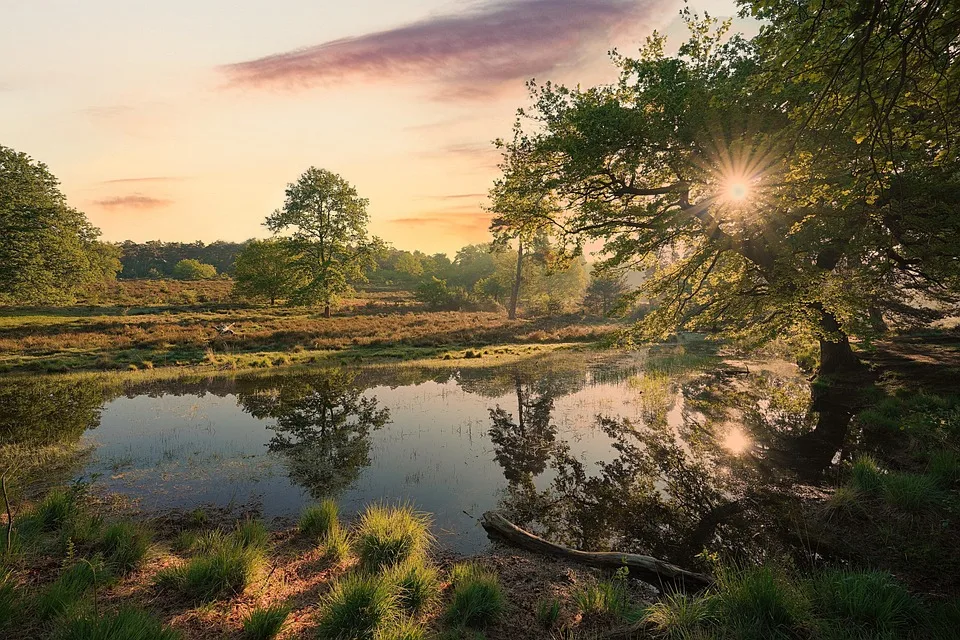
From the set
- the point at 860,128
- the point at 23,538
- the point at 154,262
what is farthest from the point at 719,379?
the point at 154,262

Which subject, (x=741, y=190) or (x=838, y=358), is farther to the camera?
(x=838, y=358)

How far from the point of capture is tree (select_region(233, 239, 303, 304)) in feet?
159

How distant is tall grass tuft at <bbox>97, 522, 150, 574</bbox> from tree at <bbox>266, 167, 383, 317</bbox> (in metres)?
38.2

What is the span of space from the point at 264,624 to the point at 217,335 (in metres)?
33.4

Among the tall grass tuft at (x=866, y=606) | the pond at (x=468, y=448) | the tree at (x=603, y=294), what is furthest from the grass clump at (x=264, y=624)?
the tree at (x=603, y=294)

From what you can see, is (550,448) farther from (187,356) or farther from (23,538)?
(187,356)

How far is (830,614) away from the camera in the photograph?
4379mm

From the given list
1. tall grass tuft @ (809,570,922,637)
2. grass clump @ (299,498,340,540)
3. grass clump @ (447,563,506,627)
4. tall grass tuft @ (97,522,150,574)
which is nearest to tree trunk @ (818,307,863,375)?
tall grass tuft @ (809,570,922,637)

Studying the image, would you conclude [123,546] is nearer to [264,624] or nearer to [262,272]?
[264,624]

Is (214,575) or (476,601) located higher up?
(214,575)

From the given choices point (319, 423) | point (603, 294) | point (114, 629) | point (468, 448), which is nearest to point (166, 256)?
point (603, 294)

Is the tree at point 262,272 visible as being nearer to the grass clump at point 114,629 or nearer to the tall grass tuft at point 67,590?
the tall grass tuft at point 67,590

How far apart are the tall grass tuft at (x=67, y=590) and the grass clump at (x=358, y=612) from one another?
2.26 meters

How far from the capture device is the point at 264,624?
432cm
